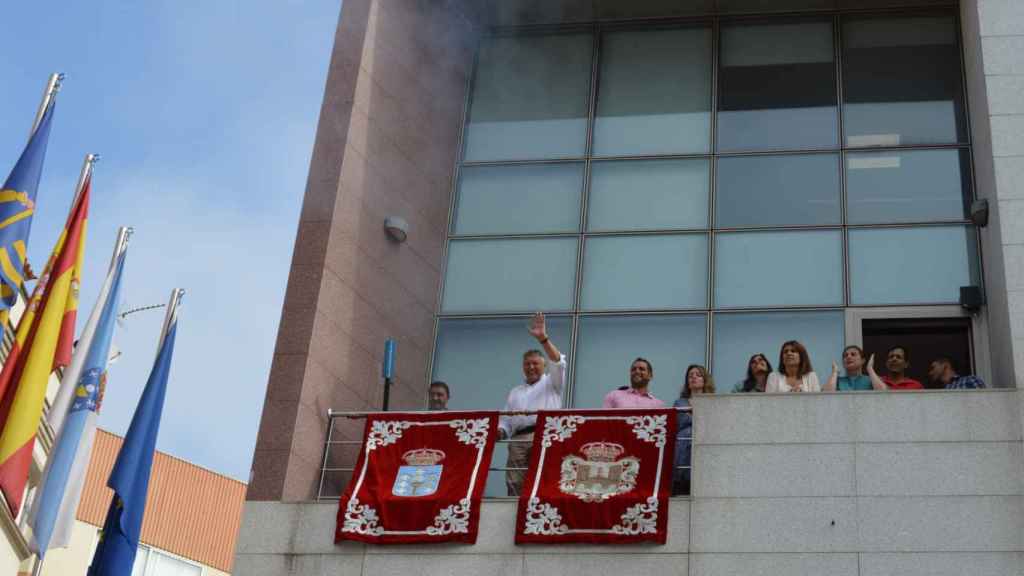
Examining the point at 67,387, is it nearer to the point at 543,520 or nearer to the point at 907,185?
the point at 543,520

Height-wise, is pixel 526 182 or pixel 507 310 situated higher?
pixel 526 182

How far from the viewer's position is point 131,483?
18.8 m

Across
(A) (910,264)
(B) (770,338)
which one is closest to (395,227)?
(B) (770,338)

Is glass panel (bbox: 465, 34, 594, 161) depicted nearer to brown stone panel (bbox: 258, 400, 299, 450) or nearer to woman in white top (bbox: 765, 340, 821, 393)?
brown stone panel (bbox: 258, 400, 299, 450)

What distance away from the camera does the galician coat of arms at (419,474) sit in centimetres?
1608

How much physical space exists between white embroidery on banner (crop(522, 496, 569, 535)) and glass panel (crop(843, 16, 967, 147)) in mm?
7354

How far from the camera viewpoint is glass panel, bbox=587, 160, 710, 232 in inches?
794

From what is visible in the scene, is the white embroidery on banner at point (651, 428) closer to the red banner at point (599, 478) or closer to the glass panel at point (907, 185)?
the red banner at point (599, 478)

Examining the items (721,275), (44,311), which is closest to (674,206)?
(721,275)

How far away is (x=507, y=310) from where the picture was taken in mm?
19938

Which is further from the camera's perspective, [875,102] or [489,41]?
[489,41]

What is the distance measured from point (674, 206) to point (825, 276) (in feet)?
7.13

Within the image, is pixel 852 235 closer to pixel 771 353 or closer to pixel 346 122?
pixel 771 353

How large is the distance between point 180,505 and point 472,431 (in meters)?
19.0
